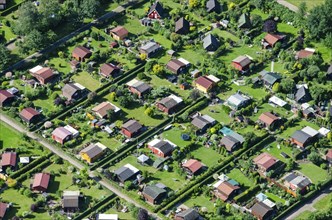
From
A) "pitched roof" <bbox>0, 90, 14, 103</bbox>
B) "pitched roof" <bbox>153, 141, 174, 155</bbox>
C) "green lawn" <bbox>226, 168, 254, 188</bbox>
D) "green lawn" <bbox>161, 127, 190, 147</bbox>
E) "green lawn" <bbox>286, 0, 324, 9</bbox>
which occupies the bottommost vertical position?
"green lawn" <bbox>226, 168, 254, 188</bbox>

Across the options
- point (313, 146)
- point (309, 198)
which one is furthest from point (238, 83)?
point (309, 198)

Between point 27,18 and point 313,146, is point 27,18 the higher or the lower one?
the higher one

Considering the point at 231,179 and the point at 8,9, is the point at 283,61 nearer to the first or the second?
the point at 231,179

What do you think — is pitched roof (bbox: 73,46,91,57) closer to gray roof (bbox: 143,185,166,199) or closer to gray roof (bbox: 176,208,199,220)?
gray roof (bbox: 143,185,166,199)

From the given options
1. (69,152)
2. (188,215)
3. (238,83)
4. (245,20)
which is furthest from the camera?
(245,20)

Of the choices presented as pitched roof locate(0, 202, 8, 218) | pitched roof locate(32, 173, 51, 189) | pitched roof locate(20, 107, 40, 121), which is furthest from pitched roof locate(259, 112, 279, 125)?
pitched roof locate(0, 202, 8, 218)

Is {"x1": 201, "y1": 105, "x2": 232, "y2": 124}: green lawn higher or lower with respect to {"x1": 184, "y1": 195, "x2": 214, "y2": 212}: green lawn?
higher

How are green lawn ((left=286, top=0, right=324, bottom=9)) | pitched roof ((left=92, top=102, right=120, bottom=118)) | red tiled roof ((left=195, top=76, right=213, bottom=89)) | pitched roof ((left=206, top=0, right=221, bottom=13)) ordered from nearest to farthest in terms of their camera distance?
1. pitched roof ((left=92, top=102, right=120, bottom=118))
2. red tiled roof ((left=195, top=76, right=213, bottom=89))
3. pitched roof ((left=206, top=0, right=221, bottom=13))
4. green lawn ((left=286, top=0, right=324, bottom=9))

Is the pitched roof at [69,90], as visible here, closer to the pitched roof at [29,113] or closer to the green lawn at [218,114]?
the pitched roof at [29,113]
